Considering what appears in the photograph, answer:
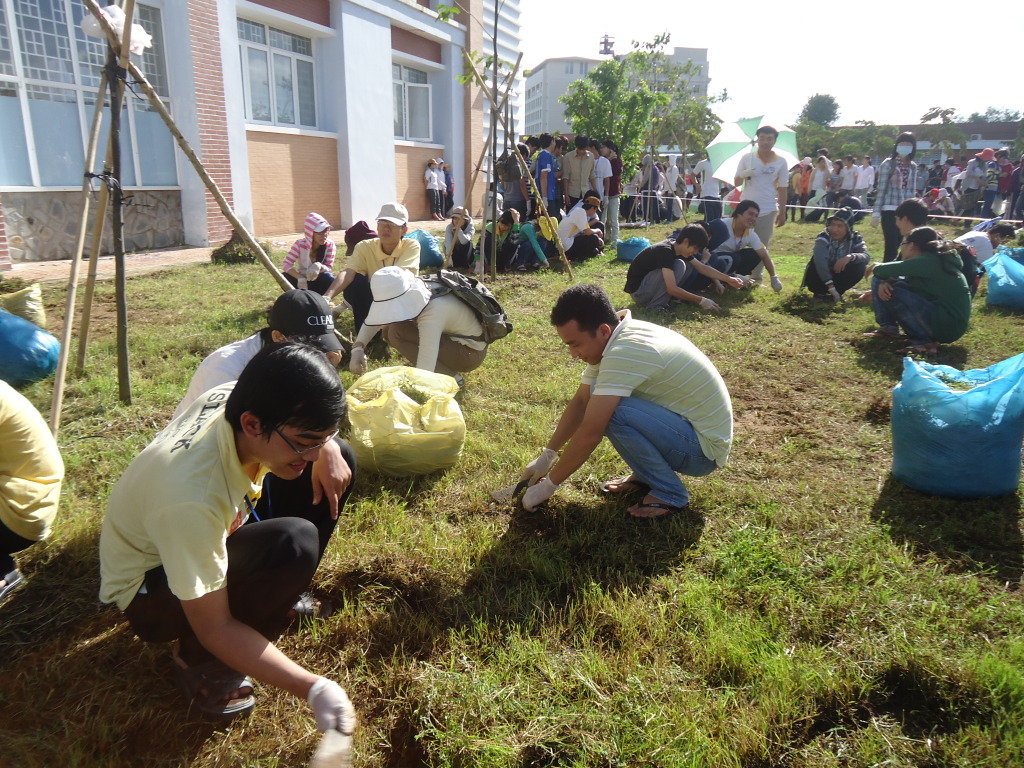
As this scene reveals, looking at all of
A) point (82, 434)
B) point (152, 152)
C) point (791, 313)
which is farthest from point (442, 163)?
point (82, 434)

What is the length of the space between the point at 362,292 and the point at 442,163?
10410mm

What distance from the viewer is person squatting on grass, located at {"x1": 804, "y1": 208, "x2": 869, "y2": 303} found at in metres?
6.57

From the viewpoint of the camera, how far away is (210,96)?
8.80 m

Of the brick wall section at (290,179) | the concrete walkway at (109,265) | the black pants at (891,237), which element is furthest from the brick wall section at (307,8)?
the black pants at (891,237)

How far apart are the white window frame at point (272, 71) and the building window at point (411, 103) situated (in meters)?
2.45

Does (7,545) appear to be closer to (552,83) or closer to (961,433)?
(961,433)

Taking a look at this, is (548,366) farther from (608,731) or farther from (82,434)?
(608,731)

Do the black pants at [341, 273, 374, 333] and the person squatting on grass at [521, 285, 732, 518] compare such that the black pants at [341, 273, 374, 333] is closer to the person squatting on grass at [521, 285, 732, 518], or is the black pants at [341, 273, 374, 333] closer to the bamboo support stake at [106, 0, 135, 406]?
the bamboo support stake at [106, 0, 135, 406]

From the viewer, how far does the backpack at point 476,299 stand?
390 cm

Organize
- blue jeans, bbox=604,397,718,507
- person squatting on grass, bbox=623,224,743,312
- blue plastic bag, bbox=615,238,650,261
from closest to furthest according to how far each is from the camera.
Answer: blue jeans, bbox=604,397,718,507 → person squatting on grass, bbox=623,224,743,312 → blue plastic bag, bbox=615,238,650,261

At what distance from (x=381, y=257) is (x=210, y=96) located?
5.85 m

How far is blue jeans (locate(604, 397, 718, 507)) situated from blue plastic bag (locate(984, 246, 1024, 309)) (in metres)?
5.44

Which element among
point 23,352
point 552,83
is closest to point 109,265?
point 23,352

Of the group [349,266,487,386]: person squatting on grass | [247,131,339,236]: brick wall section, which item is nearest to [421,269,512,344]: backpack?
[349,266,487,386]: person squatting on grass
